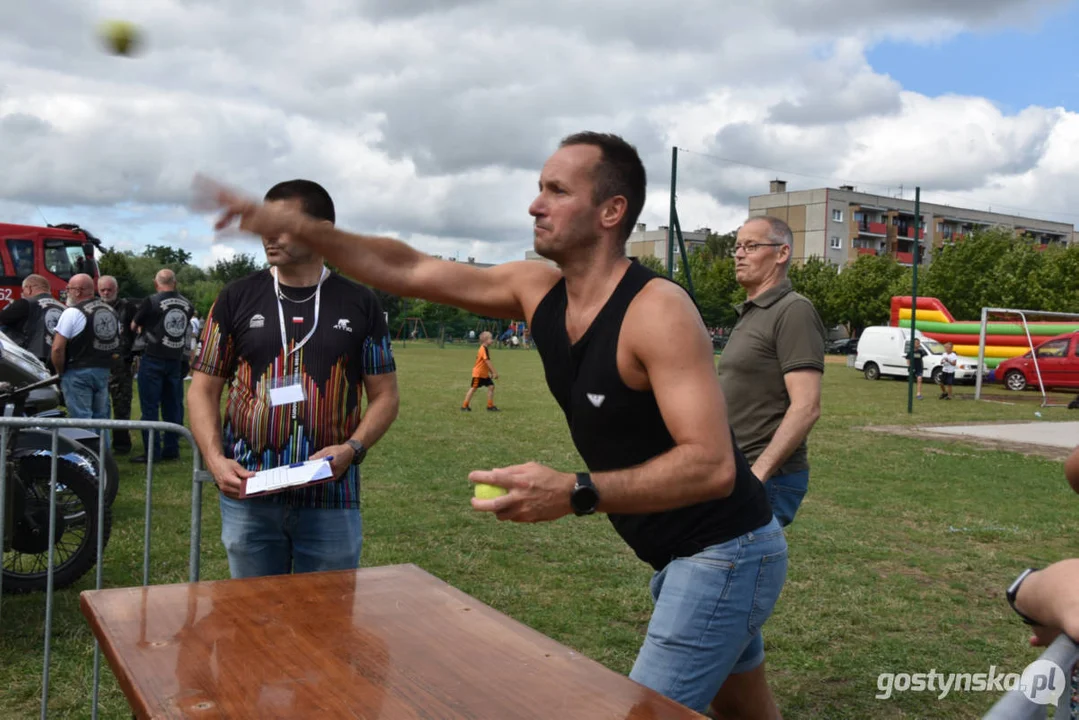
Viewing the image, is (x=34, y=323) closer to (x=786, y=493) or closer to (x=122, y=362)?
(x=122, y=362)

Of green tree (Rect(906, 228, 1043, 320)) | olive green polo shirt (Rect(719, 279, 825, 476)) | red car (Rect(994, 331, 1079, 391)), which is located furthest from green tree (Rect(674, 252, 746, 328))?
olive green polo shirt (Rect(719, 279, 825, 476))

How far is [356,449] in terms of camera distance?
135 inches

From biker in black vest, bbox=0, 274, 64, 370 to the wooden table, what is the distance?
9.35m

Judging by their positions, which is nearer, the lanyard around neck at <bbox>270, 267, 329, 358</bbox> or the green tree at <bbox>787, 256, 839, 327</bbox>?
the lanyard around neck at <bbox>270, 267, 329, 358</bbox>

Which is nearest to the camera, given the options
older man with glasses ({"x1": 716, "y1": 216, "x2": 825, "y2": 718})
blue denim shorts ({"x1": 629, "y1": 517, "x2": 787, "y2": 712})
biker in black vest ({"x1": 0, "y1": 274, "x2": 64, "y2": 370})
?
blue denim shorts ({"x1": 629, "y1": 517, "x2": 787, "y2": 712})

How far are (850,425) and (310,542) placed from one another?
14.6 meters

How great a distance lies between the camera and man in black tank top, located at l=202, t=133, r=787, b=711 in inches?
82.6

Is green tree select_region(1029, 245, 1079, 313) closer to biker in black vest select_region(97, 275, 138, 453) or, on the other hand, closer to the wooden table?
biker in black vest select_region(97, 275, 138, 453)

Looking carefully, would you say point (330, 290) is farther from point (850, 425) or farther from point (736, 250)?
point (850, 425)

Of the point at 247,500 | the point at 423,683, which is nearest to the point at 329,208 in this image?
the point at 247,500

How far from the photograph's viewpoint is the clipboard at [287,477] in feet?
10.2

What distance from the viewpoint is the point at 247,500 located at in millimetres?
3361

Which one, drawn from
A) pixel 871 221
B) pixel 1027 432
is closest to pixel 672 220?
pixel 1027 432

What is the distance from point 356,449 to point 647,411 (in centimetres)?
152
